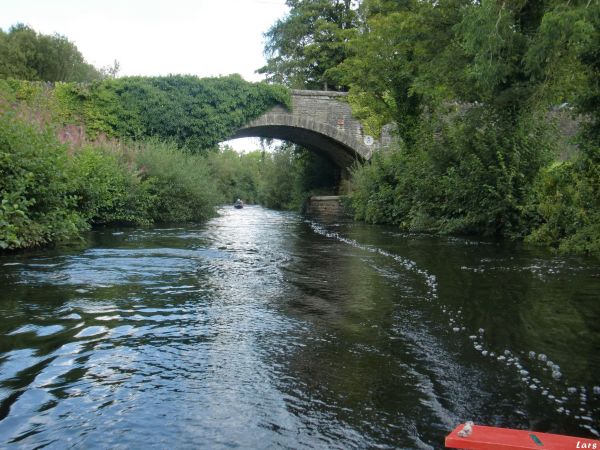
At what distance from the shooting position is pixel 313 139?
3039cm

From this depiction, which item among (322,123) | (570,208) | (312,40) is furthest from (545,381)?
(312,40)

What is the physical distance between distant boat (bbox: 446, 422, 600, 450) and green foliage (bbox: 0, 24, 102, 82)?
35.7 m

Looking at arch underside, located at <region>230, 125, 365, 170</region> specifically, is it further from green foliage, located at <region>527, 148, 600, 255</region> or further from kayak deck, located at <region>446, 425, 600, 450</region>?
kayak deck, located at <region>446, 425, 600, 450</region>

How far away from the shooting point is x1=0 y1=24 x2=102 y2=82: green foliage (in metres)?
32.8

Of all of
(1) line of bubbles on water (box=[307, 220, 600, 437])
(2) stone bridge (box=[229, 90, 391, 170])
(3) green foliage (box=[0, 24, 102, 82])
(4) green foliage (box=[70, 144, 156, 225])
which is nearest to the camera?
(1) line of bubbles on water (box=[307, 220, 600, 437])

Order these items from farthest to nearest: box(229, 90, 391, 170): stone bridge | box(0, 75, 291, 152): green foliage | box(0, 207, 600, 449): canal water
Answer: box(229, 90, 391, 170): stone bridge
box(0, 75, 291, 152): green foliage
box(0, 207, 600, 449): canal water

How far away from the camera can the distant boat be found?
2.25m

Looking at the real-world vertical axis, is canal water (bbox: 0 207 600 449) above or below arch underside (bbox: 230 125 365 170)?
below

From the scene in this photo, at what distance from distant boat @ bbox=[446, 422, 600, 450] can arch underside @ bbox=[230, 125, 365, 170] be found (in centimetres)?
2514

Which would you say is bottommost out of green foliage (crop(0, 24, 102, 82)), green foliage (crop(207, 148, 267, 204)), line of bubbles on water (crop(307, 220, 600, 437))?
line of bubbles on water (crop(307, 220, 600, 437))

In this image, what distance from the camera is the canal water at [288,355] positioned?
267 centimetres

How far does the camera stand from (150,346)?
392 cm

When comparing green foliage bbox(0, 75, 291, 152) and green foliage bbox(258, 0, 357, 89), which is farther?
green foliage bbox(258, 0, 357, 89)

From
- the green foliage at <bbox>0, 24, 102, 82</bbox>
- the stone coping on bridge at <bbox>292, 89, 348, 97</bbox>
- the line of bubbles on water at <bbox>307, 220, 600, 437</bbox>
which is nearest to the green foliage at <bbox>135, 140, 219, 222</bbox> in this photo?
the stone coping on bridge at <bbox>292, 89, 348, 97</bbox>
